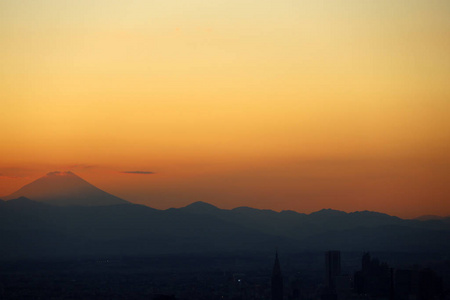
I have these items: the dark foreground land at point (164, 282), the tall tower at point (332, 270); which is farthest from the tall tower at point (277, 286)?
the tall tower at point (332, 270)

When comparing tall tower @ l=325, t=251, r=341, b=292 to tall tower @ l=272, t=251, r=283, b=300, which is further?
tall tower @ l=325, t=251, r=341, b=292

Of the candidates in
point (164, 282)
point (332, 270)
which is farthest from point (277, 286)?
point (164, 282)

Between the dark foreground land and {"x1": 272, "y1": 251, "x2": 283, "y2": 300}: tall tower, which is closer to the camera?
{"x1": 272, "y1": 251, "x2": 283, "y2": 300}: tall tower

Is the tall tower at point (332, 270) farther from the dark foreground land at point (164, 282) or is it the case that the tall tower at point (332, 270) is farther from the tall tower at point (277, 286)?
the tall tower at point (277, 286)

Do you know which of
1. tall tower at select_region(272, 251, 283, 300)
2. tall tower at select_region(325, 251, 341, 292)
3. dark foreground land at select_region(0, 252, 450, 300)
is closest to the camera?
tall tower at select_region(272, 251, 283, 300)

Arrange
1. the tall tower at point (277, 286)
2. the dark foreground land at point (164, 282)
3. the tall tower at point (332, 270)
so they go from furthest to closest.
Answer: the tall tower at point (332, 270), the dark foreground land at point (164, 282), the tall tower at point (277, 286)

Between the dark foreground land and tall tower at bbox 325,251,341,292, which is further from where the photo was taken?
tall tower at bbox 325,251,341,292

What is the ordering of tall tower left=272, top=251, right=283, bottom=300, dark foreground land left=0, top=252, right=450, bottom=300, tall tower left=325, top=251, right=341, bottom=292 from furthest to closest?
tall tower left=325, top=251, right=341, bottom=292
dark foreground land left=0, top=252, right=450, bottom=300
tall tower left=272, top=251, right=283, bottom=300

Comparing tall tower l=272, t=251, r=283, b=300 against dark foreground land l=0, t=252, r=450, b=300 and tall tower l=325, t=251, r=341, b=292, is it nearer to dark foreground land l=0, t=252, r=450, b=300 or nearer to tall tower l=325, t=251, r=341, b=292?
dark foreground land l=0, t=252, r=450, b=300

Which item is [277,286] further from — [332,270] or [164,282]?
[164,282]

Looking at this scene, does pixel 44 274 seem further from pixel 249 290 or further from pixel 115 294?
pixel 249 290

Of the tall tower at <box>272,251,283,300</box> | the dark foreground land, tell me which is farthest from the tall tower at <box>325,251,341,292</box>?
the tall tower at <box>272,251,283,300</box>
